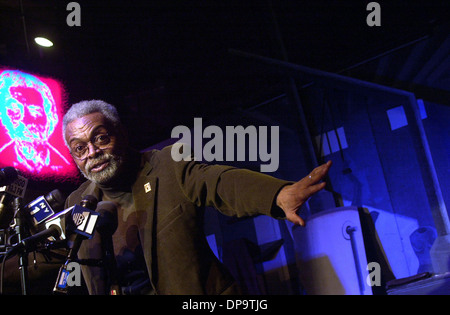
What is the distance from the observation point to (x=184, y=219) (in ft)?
5.62

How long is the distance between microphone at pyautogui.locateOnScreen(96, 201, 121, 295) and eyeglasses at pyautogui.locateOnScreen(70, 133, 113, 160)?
50cm

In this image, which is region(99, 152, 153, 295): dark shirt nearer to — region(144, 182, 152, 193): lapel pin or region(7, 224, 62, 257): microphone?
region(144, 182, 152, 193): lapel pin

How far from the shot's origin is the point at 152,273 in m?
1.63

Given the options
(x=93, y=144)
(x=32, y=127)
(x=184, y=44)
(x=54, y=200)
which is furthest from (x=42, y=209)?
(x=184, y=44)

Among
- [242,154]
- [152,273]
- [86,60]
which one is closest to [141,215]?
[152,273]

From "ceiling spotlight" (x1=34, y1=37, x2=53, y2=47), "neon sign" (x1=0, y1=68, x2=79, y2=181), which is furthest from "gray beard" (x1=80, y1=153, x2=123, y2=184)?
"ceiling spotlight" (x1=34, y1=37, x2=53, y2=47)

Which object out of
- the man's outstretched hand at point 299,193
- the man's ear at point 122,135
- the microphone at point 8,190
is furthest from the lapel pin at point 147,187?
the man's outstretched hand at point 299,193

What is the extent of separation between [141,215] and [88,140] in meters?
0.46

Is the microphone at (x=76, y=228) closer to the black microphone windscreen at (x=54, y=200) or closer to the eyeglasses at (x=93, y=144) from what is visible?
the black microphone windscreen at (x=54, y=200)
